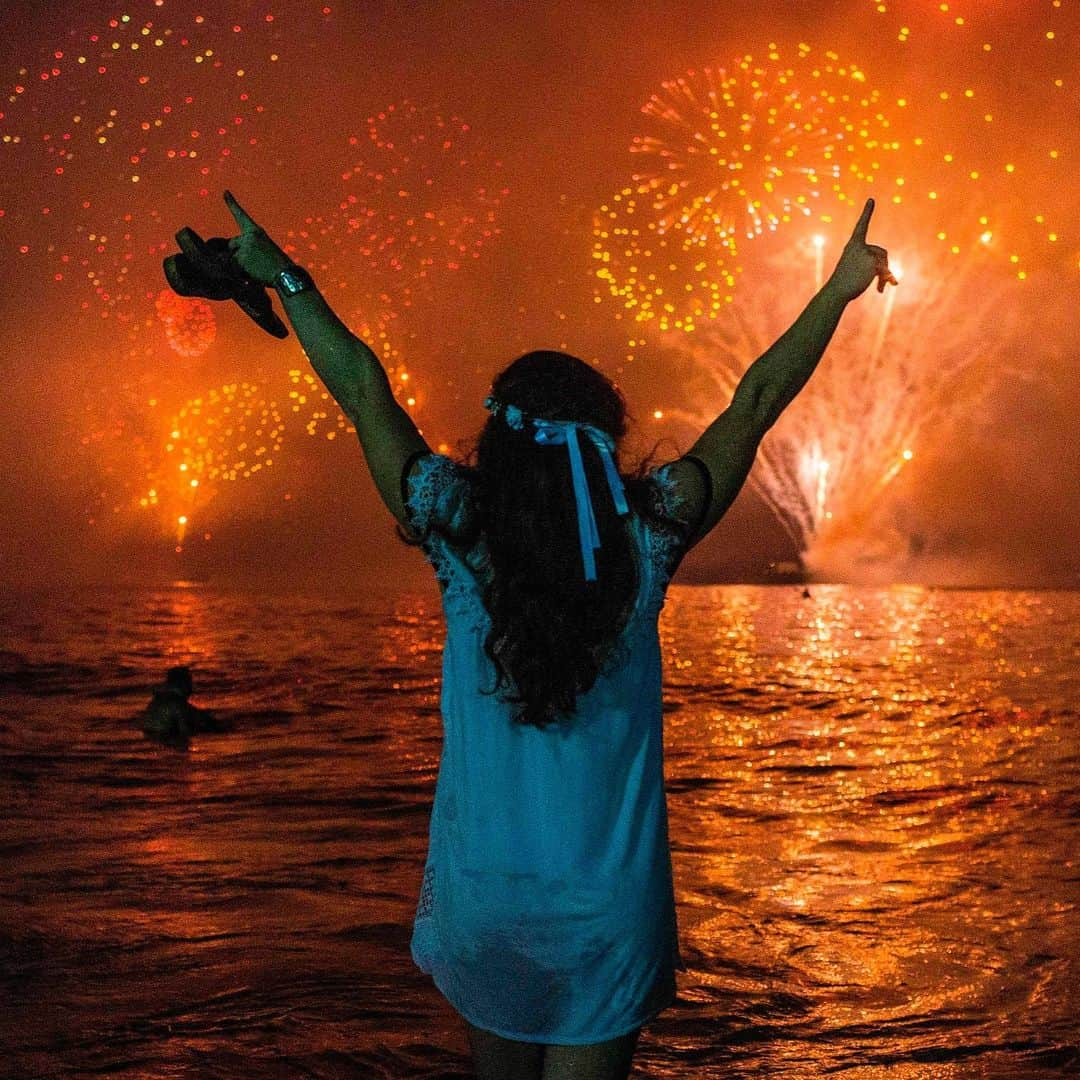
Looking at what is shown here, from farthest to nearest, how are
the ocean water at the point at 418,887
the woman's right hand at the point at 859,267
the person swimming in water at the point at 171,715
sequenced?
the person swimming in water at the point at 171,715
the ocean water at the point at 418,887
the woman's right hand at the point at 859,267

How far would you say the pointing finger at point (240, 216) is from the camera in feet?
9.29

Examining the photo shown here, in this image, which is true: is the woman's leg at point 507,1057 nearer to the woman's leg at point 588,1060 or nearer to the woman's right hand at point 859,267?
the woman's leg at point 588,1060

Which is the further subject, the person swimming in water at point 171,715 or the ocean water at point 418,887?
the person swimming in water at point 171,715

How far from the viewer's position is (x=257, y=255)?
2.75 m

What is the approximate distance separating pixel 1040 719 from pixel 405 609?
40484 mm

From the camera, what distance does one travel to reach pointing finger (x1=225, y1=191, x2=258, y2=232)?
283cm

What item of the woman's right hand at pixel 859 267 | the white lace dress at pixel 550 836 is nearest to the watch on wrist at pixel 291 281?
the white lace dress at pixel 550 836

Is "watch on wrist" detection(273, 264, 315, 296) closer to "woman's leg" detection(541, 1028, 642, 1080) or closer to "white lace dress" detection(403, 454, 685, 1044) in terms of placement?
"white lace dress" detection(403, 454, 685, 1044)

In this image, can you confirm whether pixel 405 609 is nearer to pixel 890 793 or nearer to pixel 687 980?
pixel 890 793

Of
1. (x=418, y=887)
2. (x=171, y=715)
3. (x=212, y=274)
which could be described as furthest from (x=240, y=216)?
(x=171, y=715)

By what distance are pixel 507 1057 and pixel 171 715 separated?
12.4m

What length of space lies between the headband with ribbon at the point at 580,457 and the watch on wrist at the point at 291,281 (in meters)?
0.52

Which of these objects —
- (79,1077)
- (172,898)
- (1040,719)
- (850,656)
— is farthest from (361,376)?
(850,656)

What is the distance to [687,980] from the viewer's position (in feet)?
19.6
